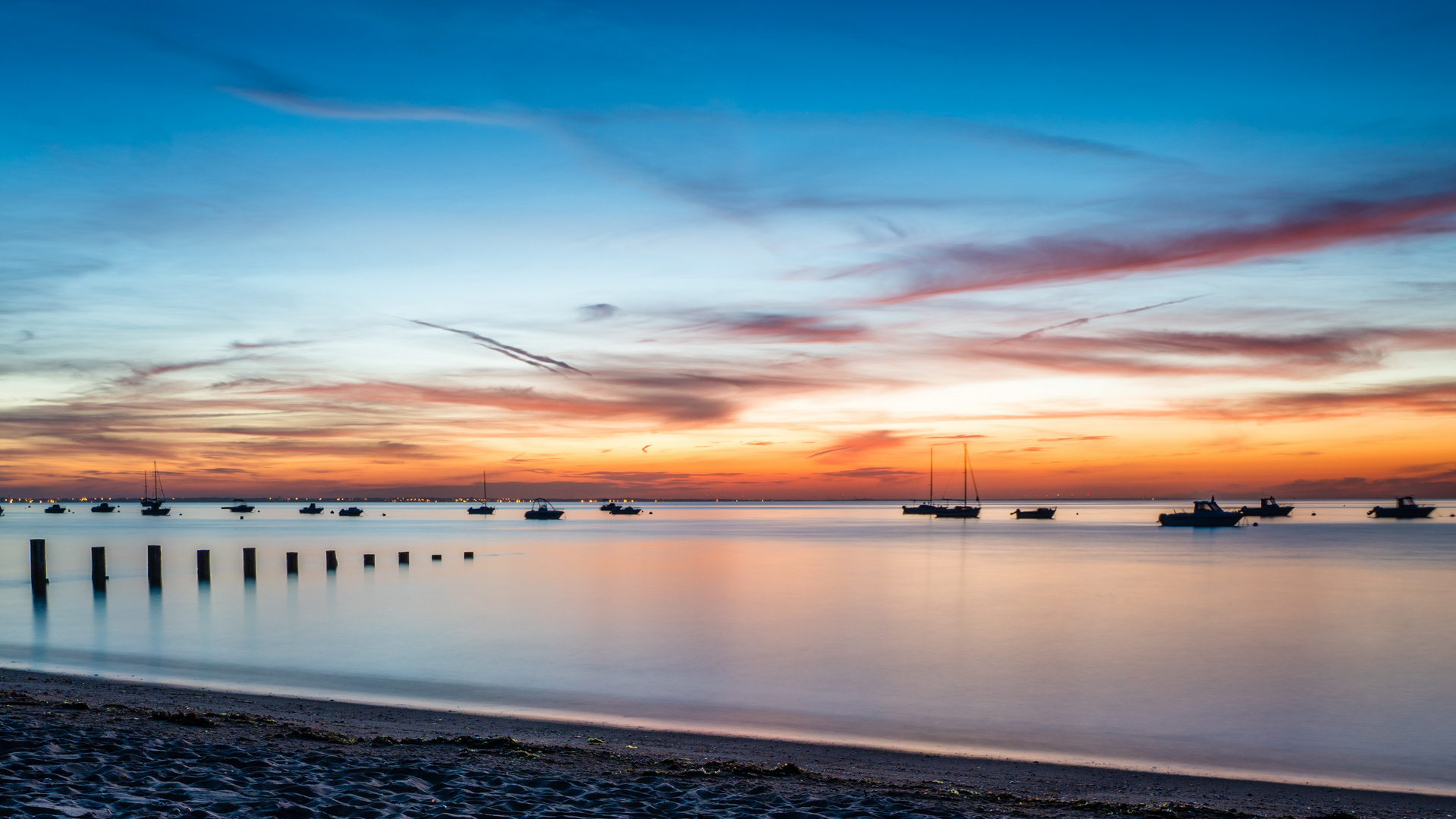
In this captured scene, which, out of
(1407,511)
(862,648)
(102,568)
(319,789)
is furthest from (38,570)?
(1407,511)

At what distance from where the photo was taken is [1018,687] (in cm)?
1605

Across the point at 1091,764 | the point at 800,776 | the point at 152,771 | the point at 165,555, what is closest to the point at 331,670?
the point at 152,771

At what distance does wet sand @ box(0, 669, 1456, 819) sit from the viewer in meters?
6.90

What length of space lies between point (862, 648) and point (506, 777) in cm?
1330

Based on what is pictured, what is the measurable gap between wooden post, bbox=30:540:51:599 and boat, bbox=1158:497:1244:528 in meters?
93.1

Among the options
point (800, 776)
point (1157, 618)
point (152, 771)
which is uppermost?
point (152, 771)

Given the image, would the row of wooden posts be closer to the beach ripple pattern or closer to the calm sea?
the calm sea

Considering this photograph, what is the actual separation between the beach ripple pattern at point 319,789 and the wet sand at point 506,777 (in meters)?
0.02

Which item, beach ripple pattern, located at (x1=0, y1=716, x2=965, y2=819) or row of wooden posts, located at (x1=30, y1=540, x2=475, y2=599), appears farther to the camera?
row of wooden posts, located at (x1=30, y1=540, x2=475, y2=599)

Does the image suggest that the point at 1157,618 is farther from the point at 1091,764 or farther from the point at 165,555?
the point at 165,555

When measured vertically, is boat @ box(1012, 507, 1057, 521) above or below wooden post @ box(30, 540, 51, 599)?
below

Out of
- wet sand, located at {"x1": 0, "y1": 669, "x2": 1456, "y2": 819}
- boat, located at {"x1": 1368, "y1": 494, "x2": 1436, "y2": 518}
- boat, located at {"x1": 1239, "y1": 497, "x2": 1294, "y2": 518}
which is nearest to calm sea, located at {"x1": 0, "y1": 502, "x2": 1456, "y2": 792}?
wet sand, located at {"x1": 0, "y1": 669, "x2": 1456, "y2": 819}

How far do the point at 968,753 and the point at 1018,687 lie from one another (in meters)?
5.19

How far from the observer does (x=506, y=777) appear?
795cm
